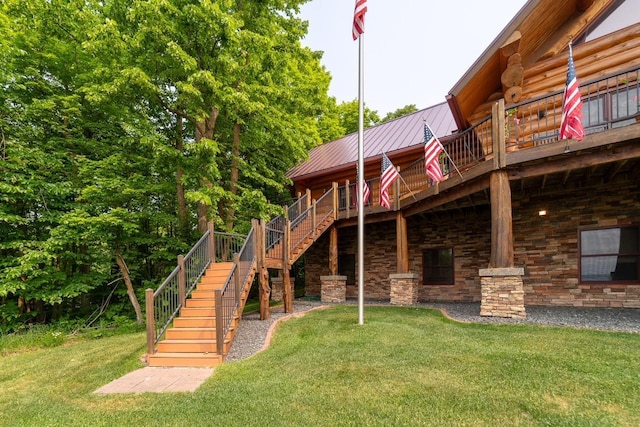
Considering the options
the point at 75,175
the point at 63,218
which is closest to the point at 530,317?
the point at 63,218

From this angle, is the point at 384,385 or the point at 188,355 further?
the point at 188,355

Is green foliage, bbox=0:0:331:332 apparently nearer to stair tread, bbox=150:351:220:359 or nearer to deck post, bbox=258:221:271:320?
deck post, bbox=258:221:271:320

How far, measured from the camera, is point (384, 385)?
4.09 m

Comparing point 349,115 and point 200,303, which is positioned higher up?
point 349,115

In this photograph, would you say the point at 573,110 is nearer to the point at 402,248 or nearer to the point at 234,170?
the point at 402,248

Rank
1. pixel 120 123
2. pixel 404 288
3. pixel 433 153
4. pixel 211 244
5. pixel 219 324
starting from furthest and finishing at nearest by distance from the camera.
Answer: pixel 120 123 < pixel 404 288 < pixel 211 244 < pixel 433 153 < pixel 219 324

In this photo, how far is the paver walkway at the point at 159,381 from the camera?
4.60 metres

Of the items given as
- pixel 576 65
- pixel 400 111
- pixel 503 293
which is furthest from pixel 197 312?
pixel 400 111

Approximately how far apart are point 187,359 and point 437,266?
989 centimetres

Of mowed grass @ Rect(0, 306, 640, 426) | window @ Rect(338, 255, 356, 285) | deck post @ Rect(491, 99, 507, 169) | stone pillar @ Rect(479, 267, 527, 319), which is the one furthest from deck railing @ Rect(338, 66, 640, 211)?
mowed grass @ Rect(0, 306, 640, 426)

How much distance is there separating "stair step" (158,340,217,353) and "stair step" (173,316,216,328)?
0.53 metres

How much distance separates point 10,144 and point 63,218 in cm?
331

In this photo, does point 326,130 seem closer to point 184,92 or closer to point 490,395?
point 184,92

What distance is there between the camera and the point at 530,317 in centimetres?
748
